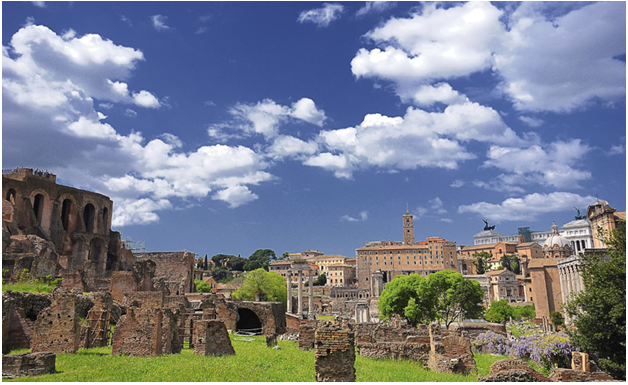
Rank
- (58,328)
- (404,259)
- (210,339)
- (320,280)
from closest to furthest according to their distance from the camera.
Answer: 1. (58,328)
2. (210,339)
3. (404,259)
4. (320,280)

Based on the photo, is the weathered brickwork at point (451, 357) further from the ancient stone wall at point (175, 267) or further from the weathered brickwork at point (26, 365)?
the ancient stone wall at point (175, 267)

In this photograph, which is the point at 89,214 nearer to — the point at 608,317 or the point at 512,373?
the point at 608,317

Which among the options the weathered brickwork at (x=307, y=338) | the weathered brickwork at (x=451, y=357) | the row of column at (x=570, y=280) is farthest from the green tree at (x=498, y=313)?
the weathered brickwork at (x=451, y=357)

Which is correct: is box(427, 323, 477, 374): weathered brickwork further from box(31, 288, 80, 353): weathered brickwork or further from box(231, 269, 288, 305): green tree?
box(231, 269, 288, 305): green tree

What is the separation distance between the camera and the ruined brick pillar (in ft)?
32.7

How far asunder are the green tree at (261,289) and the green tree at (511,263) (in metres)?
72.8

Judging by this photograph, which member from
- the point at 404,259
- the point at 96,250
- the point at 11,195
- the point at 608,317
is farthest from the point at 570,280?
the point at 404,259

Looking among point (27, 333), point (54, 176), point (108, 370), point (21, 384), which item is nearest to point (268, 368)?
point (108, 370)

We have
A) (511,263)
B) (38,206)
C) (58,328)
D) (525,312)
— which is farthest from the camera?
(511,263)

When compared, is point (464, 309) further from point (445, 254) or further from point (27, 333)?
point (445, 254)

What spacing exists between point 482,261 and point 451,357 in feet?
348

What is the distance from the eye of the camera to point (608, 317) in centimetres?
1852

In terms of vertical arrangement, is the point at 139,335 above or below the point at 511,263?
below

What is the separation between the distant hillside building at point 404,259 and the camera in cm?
11275
